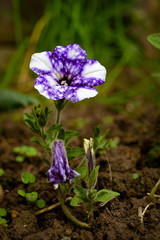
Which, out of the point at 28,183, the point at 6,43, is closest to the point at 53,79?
the point at 28,183

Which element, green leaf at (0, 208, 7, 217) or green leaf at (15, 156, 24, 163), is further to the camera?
green leaf at (15, 156, 24, 163)

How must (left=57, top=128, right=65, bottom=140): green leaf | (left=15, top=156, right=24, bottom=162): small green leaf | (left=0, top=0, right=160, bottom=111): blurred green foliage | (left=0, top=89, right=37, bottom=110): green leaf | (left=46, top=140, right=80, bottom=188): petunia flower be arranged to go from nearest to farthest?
(left=46, top=140, right=80, bottom=188): petunia flower → (left=57, top=128, right=65, bottom=140): green leaf → (left=15, top=156, right=24, bottom=162): small green leaf → (left=0, top=89, right=37, bottom=110): green leaf → (left=0, top=0, right=160, bottom=111): blurred green foliage

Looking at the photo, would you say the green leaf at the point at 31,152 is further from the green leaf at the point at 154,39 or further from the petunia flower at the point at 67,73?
the green leaf at the point at 154,39

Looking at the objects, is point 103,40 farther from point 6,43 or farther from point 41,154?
point 41,154

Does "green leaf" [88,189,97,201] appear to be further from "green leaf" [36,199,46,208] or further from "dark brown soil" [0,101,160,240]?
"green leaf" [36,199,46,208]

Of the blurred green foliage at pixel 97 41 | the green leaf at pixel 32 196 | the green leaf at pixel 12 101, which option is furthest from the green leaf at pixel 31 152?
the blurred green foliage at pixel 97 41

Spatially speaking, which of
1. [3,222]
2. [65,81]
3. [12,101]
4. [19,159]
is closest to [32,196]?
[3,222]

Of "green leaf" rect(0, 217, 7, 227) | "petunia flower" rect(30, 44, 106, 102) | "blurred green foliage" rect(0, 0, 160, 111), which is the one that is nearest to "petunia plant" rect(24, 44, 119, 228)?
"petunia flower" rect(30, 44, 106, 102)
